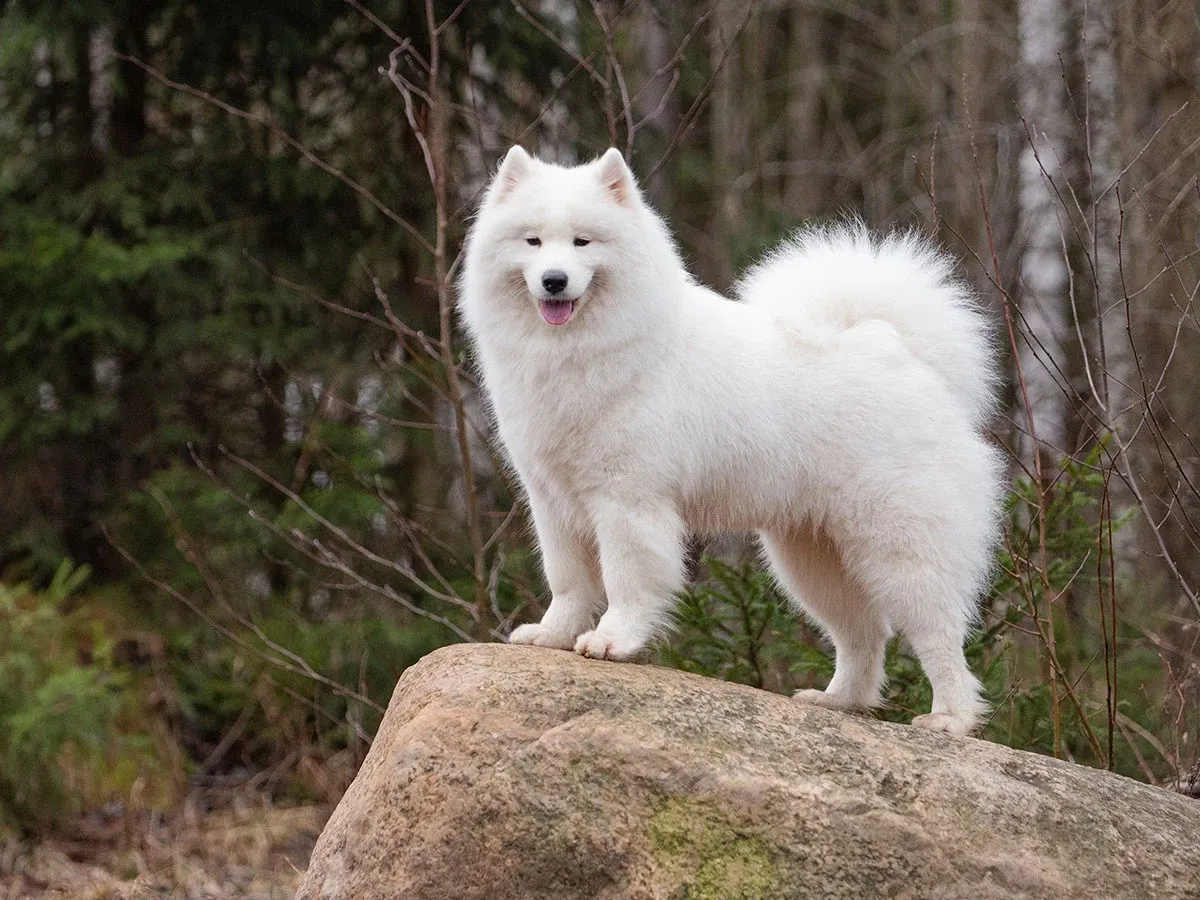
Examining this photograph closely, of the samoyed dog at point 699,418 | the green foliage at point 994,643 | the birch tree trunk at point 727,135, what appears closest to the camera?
the samoyed dog at point 699,418

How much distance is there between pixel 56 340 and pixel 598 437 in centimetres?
558

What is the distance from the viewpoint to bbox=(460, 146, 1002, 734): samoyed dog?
14.2 feet

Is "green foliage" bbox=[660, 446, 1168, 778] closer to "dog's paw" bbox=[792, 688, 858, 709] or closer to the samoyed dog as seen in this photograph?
"dog's paw" bbox=[792, 688, 858, 709]

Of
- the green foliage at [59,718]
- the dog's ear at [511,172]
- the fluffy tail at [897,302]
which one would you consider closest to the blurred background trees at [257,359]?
the green foliage at [59,718]

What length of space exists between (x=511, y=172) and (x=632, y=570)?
1370 millimetres

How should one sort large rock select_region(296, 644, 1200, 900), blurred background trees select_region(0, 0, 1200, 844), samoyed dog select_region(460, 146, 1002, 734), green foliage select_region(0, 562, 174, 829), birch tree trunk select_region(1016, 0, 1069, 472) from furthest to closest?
1. birch tree trunk select_region(1016, 0, 1069, 472)
2. blurred background trees select_region(0, 0, 1200, 844)
3. green foliage select_region(0, 562, 174, 829)
4. samoyed dog select_region(460, 146, 1002, 734)
5. large rock select_region(296, 644, 1200, 900)

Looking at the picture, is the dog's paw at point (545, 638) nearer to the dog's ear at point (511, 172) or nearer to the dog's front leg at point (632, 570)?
the dog's front leg at point (632, 570)

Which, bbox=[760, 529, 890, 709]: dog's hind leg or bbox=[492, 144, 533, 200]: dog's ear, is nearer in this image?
bbox=[492, 144, 533, 200]: dog's ear

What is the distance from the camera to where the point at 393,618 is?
8336 millimetres

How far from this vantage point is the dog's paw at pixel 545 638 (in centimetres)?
454

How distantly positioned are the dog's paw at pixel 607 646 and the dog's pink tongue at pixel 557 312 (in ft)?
3.25

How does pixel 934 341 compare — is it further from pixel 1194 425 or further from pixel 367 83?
pixel 1194 425

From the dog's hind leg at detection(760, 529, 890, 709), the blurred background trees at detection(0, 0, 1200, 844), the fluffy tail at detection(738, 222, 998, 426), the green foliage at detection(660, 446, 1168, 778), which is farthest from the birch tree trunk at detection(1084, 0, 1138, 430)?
the dog's hind leg at detection(760, 529, 890, 709)

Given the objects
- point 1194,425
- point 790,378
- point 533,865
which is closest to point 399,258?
Result: point 790,378
